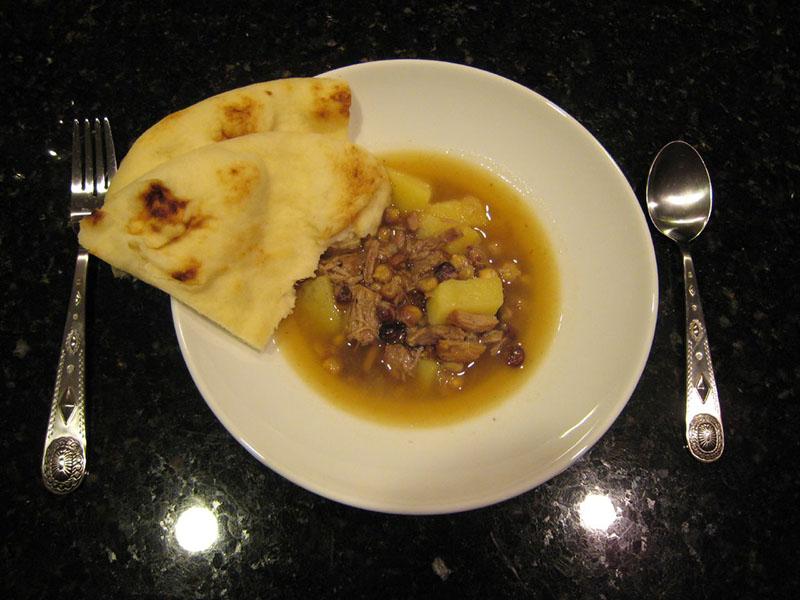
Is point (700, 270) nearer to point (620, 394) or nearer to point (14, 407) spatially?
point (620, 394)

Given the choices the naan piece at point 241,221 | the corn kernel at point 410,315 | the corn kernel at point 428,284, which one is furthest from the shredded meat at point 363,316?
the naan piece at point 241,221

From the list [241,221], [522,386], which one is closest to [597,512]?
[522,386]

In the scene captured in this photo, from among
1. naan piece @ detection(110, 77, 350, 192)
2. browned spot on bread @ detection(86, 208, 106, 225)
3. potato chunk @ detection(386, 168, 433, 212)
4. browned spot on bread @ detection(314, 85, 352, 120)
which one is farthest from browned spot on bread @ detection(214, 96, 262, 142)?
potato chunk @ detection(386, 168, 433, 212)

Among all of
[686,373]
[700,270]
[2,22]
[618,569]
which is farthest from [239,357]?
[2,22]

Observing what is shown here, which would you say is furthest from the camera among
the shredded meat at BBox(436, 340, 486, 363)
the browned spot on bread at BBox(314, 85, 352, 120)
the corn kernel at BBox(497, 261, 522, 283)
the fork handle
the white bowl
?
the corn kernel at BBox(497, 261, 522, 283)

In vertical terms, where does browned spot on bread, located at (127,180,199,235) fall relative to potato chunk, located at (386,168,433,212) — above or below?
above

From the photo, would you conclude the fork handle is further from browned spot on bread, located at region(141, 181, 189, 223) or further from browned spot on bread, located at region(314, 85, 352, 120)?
browned spot on bread, located at region(314, 85, 352, 120)

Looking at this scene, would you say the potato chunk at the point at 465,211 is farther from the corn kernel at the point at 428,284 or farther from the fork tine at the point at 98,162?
the fork tine at the point at 98,162

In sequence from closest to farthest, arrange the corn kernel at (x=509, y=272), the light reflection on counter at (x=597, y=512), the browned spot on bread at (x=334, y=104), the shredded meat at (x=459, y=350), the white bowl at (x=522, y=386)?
the white bowl at (x=522, y=386)
the light reflection on counter at (x=597, y=512)
the browned spot on bread at (x=334, y=104)
the shredded meat at (x=459, y=350)
the corn kernel at (x=509, y=272)
